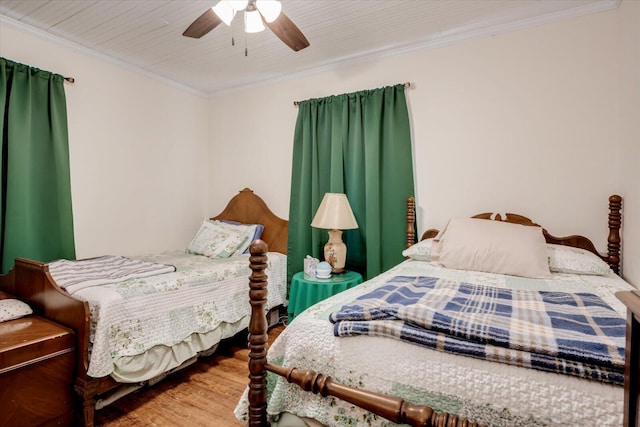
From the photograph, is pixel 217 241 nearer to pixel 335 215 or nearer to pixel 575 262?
pixel 335 215

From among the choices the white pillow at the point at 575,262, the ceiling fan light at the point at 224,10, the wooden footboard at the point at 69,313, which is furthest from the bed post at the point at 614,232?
the wooden footboard at the point at 69,313

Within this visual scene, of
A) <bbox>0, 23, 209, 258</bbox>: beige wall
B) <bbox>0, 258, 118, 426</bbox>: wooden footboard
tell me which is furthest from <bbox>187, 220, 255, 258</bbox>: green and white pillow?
<bbox>0, 258, 118, 426</bbox>: wooden footboard

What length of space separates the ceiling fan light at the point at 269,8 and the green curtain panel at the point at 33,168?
198 centimetres

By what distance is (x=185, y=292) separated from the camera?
2.22m

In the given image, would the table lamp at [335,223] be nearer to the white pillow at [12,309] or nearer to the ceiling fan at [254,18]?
the ceiling fan at [254,18]

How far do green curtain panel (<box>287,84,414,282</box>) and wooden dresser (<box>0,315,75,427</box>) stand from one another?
5.96 feet

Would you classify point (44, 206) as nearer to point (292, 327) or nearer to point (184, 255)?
point (184, 255)

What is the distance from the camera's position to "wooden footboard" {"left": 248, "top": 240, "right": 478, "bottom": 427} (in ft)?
2.82

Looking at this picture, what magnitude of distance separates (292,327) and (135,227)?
268cm

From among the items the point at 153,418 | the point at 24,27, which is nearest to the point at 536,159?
the point at 153,418

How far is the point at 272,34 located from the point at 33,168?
2.07m

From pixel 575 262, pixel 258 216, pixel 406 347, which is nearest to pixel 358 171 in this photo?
pixel 258 216

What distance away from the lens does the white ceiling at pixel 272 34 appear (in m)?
2.22

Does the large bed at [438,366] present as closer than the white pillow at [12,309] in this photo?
Yes
